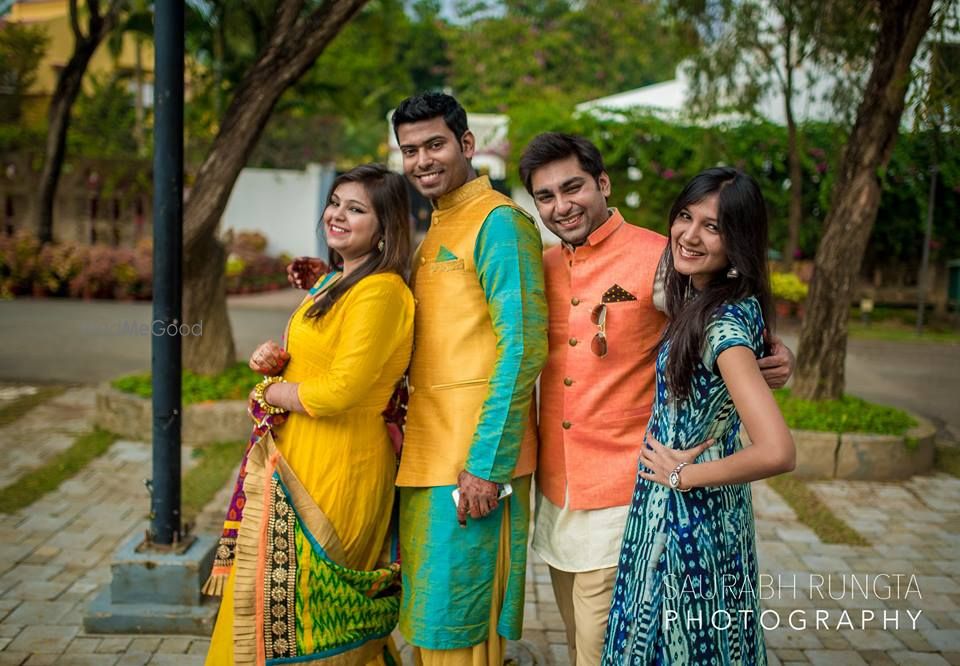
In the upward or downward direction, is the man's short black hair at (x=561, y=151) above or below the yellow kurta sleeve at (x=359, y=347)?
above

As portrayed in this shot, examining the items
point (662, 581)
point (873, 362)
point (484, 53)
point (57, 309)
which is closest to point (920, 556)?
point (662, 581)

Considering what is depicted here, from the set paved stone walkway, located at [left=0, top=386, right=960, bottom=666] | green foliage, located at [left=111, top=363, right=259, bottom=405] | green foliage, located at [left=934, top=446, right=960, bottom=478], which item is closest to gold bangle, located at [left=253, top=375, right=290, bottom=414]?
paved stone walkway, located at [left=0, top=386, right=960, bottom=666]

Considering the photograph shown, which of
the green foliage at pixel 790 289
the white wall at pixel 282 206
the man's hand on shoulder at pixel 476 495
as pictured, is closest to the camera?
the man's hand on shoulder at pixel 476 495

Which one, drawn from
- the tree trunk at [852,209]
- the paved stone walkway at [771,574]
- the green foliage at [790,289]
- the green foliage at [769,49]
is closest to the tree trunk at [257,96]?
the paved stone walkway at [771,574]

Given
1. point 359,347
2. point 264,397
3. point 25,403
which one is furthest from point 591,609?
point 25,403

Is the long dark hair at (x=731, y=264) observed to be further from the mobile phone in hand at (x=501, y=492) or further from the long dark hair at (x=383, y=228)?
the long dark hair at (x=383, y=228)

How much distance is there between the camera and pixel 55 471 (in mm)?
4957

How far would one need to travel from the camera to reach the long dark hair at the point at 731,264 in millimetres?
1893

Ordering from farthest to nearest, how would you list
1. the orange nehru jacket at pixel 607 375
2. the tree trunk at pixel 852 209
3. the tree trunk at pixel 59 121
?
the tree trunk at pixel 59 121 < the tree trunk at pixel 852 209 < the orange nehru jacket at pixel 607 375

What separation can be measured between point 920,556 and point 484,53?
19.6 meters

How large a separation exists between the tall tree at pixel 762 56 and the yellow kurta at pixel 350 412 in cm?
525

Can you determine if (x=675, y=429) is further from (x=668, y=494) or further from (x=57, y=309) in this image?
(x=57, y=309)

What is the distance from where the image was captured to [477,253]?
2.24 m

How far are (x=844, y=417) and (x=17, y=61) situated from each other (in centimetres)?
1590
